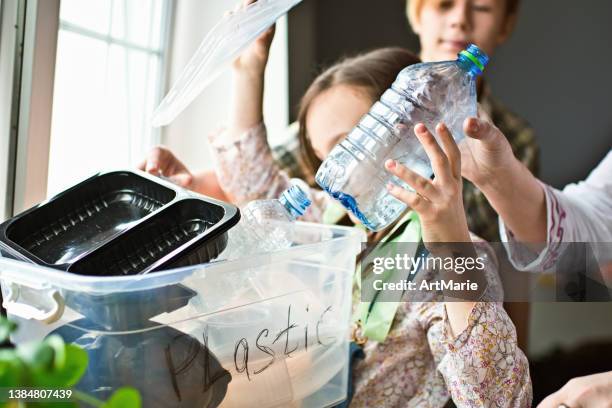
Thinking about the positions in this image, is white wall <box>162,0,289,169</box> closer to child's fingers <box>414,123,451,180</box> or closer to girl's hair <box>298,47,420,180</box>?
girl's hair <box>298,47,420,180</box>

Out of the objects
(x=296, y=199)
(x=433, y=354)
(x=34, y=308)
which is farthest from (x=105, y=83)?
(x=433, y=354)

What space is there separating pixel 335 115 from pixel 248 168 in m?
0.26

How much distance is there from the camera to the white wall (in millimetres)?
1321

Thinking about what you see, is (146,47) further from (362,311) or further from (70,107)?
(362,311)

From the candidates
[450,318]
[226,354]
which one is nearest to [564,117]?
[450,318]

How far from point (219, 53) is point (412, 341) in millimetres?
563

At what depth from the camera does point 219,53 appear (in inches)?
37.9

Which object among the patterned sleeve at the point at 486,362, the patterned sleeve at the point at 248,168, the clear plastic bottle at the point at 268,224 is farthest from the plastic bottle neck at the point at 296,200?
the patterned sleeve at the point at 248,168

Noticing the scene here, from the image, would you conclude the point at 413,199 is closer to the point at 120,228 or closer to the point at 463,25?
the point at 120,228

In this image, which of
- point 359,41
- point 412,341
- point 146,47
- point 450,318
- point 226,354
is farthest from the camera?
point 146,47

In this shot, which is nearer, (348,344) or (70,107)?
(348,344)

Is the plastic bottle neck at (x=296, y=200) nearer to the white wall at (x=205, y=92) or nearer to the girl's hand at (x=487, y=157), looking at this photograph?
the girl's hand at (x=487, y=157)

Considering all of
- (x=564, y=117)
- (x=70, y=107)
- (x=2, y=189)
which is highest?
(x=564, y=117)

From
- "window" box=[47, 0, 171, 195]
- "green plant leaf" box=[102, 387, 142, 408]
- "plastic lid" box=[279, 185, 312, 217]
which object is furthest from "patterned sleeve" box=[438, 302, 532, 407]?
"window" box=[47, 0, 171, 195]
